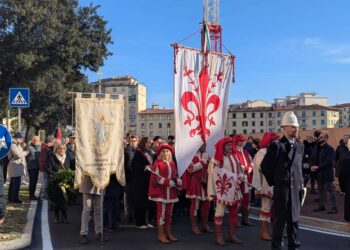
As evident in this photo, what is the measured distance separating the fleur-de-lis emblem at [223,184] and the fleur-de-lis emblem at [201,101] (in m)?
1.18

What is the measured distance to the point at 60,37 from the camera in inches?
1292

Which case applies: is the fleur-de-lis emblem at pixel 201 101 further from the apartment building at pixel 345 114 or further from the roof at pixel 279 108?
the apartment building at pixel 345 114

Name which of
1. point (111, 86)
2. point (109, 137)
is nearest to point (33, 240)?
point (109, 137)

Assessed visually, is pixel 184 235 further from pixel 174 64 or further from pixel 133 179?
pixel 174 64

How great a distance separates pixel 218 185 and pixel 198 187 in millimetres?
929

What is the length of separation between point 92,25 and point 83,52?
328 centimetres

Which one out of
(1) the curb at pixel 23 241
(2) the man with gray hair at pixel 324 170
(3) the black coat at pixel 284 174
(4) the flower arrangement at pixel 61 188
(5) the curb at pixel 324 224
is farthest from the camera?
(2) the man with gray hair at pixel 324 170

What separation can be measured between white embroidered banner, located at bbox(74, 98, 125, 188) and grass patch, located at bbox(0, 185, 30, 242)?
5.09 feet

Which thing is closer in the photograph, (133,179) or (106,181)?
(106,181)

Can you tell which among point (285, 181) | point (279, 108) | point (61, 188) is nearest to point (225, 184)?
point (285, 181)

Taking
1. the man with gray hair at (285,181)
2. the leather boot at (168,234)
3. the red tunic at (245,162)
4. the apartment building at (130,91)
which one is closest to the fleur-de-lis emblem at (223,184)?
the red tunic at (245,162)

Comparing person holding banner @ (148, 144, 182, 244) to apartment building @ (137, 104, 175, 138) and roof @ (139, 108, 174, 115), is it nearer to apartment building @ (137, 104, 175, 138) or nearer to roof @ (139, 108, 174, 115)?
apartment building @ (137, 104, 175, 138)

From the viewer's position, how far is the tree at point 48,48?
3067 centimetres

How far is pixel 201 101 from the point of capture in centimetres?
945
